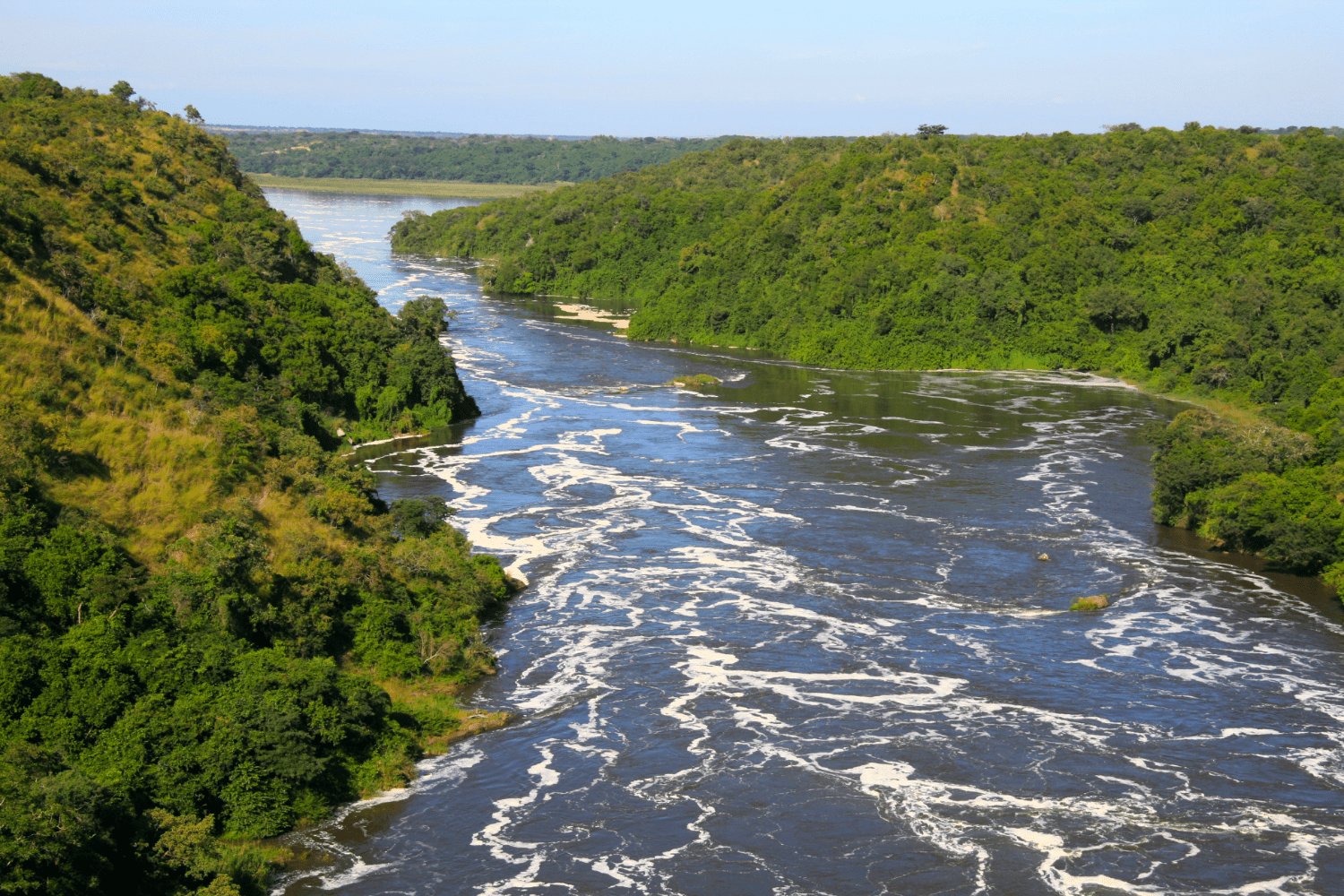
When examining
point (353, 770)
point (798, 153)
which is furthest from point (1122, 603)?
point (798, 153)

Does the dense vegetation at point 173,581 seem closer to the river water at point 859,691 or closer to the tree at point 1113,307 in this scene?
the river water at point 859,691

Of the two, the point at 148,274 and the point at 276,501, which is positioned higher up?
the point at 148,274

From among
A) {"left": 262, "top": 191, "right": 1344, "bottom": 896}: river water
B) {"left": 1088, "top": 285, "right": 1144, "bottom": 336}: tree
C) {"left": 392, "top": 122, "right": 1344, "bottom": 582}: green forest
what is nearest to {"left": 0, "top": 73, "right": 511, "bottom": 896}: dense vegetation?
{"left": 262, "top": 191, "right": 1344, "bottom": 896}: river water

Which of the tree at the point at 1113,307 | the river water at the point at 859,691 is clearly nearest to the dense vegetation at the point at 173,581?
the river water at the point at 859,691

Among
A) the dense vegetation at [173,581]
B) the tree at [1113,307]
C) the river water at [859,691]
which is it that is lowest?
the river water at [859,691]

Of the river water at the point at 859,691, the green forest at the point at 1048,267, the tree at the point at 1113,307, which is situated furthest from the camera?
the tree at the point at 1113,307

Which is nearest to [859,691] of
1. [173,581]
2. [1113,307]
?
[173,581]

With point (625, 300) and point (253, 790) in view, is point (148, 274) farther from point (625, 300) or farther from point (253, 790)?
point (625, 300)

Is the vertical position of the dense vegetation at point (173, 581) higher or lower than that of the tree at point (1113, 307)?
lower
